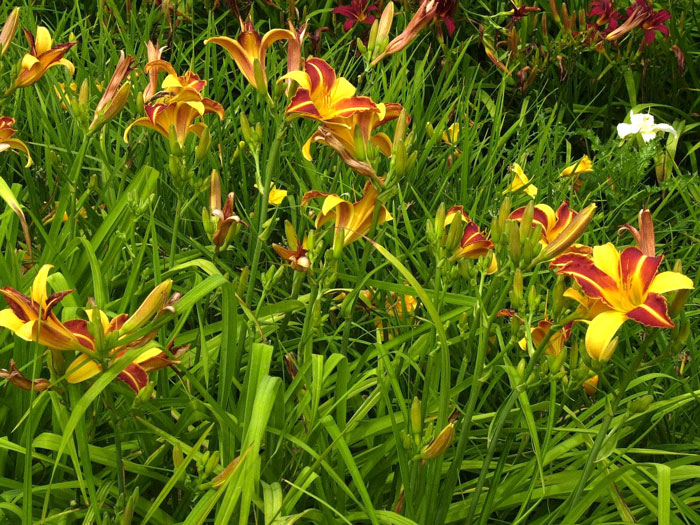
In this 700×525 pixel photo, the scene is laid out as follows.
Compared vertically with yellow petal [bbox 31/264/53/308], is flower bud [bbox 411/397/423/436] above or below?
below

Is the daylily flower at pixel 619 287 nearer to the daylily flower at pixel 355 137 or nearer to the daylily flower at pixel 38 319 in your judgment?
the daylily flower at pixel 355 137

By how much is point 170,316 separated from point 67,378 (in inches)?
6.4

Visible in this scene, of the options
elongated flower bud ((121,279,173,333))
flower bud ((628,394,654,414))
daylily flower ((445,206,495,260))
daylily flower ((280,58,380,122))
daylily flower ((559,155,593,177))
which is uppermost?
daylily flower ((280,58,380,122))

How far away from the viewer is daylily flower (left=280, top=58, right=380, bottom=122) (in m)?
1.36

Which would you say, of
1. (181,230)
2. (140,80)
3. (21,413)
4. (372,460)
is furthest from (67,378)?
(140,80)

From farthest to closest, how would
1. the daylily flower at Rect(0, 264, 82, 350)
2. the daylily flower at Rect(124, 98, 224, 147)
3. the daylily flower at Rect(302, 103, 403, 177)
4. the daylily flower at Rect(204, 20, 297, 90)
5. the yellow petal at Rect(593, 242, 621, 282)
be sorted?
1. the daylily flower at Rect(124, 98, 224, 147)
2. the daylily flower at Rect(204, 20, 297, 90)
3. the daylily flower at Rect(302, 103, 403, 177)
4. the yellow petal at Rect(593, 242, 621, 282)
5. the daylily flower at Rect(0, 264, 82, 350)

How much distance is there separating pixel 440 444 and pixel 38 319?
562 millimetres

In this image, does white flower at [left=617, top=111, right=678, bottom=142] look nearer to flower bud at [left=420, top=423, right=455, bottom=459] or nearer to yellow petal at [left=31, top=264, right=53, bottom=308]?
flower bud at [left=420, top=423, right=455, bottom=459]

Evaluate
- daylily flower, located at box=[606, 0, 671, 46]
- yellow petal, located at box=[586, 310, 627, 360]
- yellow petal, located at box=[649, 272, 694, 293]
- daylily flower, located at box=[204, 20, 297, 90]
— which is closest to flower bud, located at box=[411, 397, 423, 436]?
yellow petal, located at box=[586, 310, 627, 360]

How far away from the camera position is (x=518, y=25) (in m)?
3.66

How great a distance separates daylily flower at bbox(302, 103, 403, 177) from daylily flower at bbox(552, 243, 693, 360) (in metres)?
0.38

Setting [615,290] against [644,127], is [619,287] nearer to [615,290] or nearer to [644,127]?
[615,290]

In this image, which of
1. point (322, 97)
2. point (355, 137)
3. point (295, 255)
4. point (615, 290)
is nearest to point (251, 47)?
point (322, 97)

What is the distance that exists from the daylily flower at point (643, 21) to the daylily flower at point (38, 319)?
102 inches
